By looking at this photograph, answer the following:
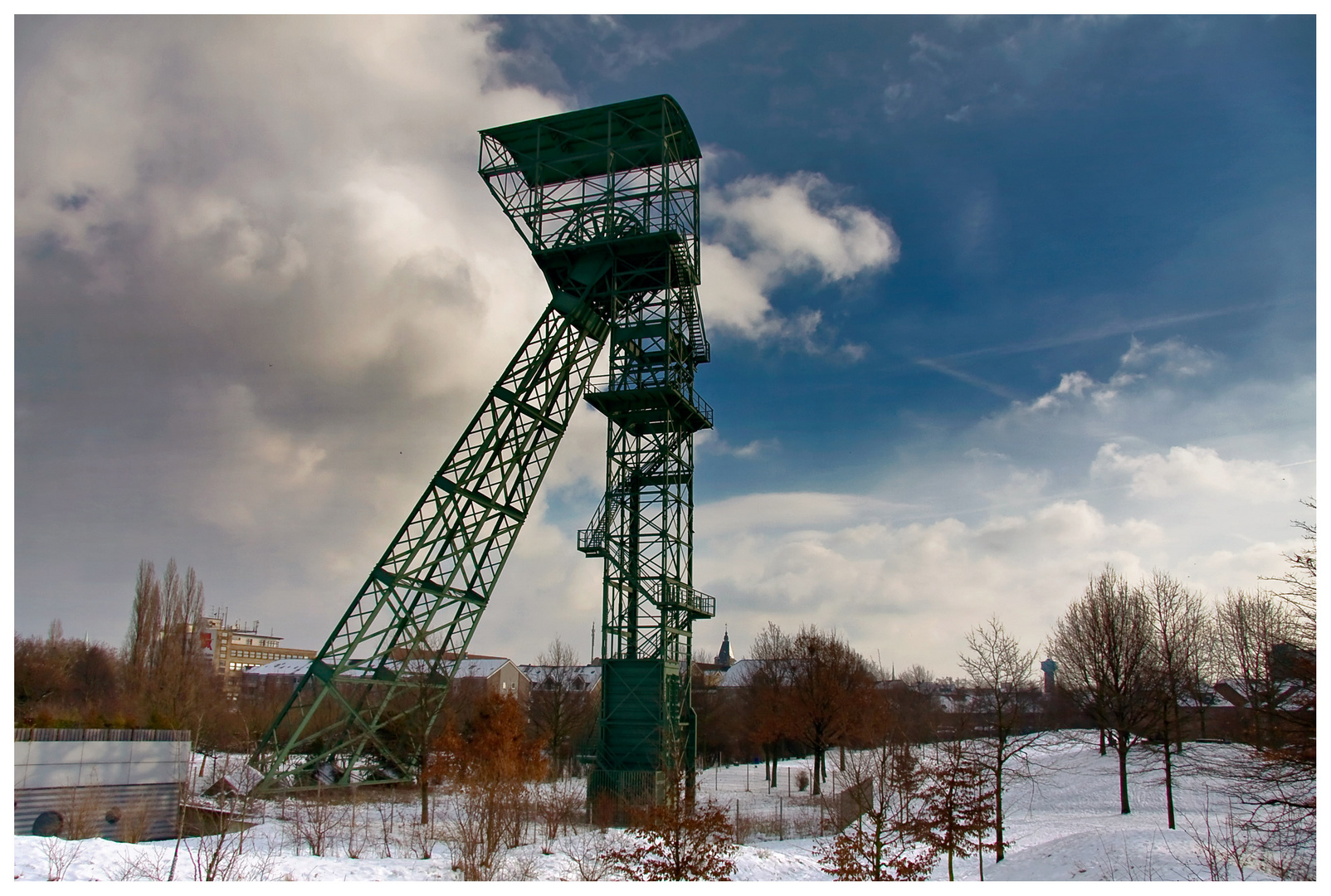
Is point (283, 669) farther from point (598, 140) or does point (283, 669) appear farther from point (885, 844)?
point (885, 844)

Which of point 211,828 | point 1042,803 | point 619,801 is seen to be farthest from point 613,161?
point 1042,803


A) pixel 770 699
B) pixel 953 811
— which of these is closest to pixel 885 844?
pixel 953 811

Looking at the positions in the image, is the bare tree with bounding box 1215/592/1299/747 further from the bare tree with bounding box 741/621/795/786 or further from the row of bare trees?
the row of bare trees

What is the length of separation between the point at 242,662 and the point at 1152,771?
146 metres

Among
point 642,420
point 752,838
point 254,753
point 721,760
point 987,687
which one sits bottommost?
point 721,760

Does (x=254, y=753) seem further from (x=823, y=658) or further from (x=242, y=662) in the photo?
(x=242, y=662)

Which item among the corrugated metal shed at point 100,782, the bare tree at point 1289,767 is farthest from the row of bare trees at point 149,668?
the bare tree at point 1289,767

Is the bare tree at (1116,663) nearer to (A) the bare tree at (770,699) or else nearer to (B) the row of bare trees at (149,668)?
(A) the bare tree at (770,699)

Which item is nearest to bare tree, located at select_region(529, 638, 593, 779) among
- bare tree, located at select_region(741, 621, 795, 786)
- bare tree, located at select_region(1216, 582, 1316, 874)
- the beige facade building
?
bare tree, located at select_region(741, 621, 795, 786)

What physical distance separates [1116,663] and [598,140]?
28794mm

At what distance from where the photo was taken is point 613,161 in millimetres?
30266

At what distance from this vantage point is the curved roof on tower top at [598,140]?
29797 millimetres

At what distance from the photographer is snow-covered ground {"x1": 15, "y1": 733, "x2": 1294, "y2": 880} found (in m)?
15.1

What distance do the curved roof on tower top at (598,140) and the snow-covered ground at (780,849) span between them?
21.8m
